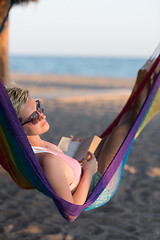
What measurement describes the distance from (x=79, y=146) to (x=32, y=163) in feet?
1.71

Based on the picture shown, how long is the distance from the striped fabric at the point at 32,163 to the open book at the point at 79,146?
16cm

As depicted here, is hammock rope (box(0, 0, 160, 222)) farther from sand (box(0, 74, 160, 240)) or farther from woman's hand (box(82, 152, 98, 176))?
sand (box(0, 74, 160, 240))

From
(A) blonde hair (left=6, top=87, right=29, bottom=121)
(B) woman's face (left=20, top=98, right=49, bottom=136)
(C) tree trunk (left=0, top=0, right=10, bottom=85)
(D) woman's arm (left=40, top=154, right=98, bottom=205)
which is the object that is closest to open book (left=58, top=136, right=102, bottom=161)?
(D) woman's arm (left=40, top=154, right=98, bottom=205)

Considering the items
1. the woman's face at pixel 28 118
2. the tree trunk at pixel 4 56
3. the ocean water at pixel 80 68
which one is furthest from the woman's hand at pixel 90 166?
the ocean water at pixel 80 68

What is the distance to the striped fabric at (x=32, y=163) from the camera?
1294 mm

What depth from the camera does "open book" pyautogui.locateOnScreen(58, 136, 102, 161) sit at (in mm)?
1660

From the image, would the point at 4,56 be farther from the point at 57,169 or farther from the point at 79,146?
the point at 57,169

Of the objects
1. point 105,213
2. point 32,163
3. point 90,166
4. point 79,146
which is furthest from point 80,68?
point 32,163

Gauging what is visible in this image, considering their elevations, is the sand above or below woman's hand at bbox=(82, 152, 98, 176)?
below

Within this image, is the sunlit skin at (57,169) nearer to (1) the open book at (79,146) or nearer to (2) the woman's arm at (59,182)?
(2) the woman's arm at (59,182)

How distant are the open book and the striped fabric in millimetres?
164

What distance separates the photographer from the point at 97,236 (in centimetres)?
196

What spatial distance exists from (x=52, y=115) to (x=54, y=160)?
454 cm

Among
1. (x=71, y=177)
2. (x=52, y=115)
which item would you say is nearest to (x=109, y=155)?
(x=71, y=177)
